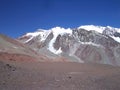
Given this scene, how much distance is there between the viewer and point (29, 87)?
11.1m

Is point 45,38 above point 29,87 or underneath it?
above

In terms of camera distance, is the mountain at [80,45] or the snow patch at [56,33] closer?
the mountain at [80,45]

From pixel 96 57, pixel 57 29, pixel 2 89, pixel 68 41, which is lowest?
pixel 2 89

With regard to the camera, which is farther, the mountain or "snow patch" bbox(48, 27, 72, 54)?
"snow patch" bbox(48, 27, 72, 54)

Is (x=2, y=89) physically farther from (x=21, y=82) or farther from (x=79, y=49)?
(x=79, y=49)

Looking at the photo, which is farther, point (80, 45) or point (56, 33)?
point (56, 33)

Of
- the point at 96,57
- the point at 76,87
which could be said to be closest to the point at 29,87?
the point at 76,87

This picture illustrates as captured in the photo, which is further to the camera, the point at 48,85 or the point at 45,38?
the point at 45,38

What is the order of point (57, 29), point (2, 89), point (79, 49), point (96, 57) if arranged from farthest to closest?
point (57, 29) < point (79, 49) < point (96, 57) < point (2, 89)

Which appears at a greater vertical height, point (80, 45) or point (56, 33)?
point (56, 33)

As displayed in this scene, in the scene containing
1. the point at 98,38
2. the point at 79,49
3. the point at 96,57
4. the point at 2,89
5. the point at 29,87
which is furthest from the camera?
the point at 98,38

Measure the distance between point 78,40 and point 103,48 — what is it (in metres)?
15.8

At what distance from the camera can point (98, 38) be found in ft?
Answer: 526

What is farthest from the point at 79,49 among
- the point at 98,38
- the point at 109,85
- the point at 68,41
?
the point at 109,85
